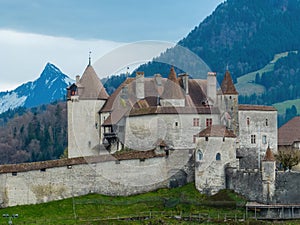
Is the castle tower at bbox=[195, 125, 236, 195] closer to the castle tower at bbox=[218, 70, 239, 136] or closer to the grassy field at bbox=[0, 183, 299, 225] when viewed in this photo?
the grassy field at bbox=[0, 183, 299, 225]

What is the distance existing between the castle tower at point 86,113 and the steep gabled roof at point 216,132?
48.9 feet

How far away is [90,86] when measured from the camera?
81.5 metres

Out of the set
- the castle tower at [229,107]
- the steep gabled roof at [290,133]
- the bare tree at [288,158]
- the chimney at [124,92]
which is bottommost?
the bare tree at [288,158]

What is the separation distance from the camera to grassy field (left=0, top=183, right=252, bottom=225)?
62500 millimetres

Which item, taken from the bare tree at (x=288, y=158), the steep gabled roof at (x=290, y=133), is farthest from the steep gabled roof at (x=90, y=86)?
the steep gabled roof at (x=290, y=133)

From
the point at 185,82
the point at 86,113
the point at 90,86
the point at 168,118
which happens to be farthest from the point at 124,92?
the point at 168,118

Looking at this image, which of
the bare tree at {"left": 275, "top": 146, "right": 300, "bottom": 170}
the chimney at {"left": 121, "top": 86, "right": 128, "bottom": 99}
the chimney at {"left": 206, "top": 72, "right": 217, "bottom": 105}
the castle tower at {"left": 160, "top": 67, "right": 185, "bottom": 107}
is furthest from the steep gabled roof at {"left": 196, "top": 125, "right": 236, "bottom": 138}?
the chimney at {"left": 121, "top": 86, "right": 128, "bottom": 99}

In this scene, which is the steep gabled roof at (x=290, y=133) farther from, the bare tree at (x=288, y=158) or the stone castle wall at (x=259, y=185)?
the stone castle wall at (x=259, y=185)

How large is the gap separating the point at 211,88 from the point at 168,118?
7138 millimetres

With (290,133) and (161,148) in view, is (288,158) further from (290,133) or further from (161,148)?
(161,148)

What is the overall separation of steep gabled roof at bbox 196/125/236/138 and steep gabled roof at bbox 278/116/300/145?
1425 centimetres

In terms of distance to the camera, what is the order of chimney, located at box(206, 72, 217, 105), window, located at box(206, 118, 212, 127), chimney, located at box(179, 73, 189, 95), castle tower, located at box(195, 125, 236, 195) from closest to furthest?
1. castle tower, located at box(195, 125, 236, 195)
2. window, located at box(206, 118, 212, 127)
3. chimney, located at box(179, 73, 189, 95)
4. chimney, located at box(206, 72, 217, 105)

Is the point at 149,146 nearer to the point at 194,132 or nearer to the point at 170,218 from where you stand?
the point at 194,132

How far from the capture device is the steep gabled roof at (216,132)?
69.1 metres
